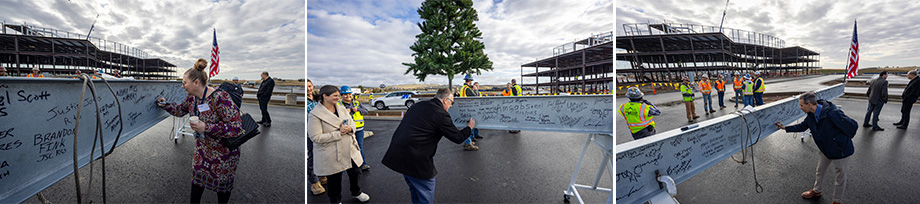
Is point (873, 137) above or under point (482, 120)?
under

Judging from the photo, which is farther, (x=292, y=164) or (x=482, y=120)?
(x=292, y=164)

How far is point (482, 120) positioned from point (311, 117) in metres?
1.97

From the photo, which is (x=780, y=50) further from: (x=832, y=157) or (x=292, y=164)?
(x=292, y=164)

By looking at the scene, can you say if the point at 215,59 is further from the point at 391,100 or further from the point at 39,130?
the point at 391,100

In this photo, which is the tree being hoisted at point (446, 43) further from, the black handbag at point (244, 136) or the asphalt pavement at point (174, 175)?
the black handbag at point (244, 136)

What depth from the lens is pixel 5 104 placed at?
121 centimetres

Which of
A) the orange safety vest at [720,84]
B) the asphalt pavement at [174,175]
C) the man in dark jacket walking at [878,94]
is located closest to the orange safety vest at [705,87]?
the orange safety vest at [720,84]

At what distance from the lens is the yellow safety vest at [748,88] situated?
25.7ft

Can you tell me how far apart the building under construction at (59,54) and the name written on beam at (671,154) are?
17.7 ft

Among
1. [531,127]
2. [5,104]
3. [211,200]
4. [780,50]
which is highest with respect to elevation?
[780,50]

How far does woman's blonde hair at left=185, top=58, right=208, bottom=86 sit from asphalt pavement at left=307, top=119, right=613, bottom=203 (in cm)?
156

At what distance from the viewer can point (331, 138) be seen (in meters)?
2.27

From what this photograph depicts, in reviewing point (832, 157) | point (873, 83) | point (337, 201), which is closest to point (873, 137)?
point (873, 83)

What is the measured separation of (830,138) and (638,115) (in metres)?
1.52
